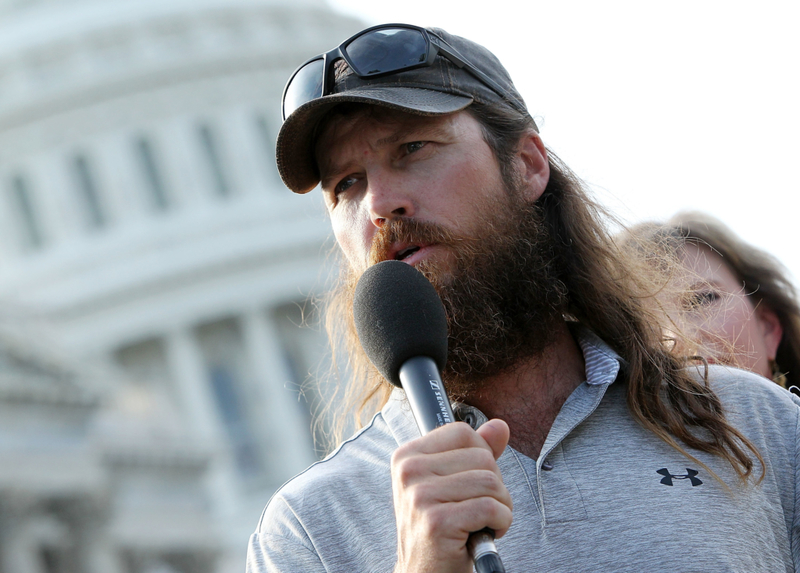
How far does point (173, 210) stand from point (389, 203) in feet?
149

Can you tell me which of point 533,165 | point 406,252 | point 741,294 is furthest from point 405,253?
point 741,294

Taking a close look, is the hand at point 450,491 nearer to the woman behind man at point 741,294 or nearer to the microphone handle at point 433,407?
the microphone handle at point 433,407

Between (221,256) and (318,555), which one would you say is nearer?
(318,555)

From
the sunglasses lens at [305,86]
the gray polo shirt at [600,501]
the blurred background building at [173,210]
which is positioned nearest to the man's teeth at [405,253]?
the gray polo shirt at [600,501]

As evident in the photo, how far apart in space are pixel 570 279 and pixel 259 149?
46.4 meters

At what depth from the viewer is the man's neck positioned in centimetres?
244

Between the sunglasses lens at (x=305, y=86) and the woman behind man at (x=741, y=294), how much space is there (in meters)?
1.21

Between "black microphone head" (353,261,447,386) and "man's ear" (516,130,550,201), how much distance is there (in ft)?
2.15

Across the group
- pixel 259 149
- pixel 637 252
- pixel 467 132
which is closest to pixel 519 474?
pixel 467 132

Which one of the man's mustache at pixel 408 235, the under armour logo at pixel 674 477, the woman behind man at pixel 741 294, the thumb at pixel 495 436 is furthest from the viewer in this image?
the woman behind man at pixel 741 294

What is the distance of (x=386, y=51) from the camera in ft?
8.48

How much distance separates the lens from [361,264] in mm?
2621

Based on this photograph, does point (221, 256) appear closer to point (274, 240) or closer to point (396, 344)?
point (274, 240)

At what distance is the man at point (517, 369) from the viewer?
2186mm
